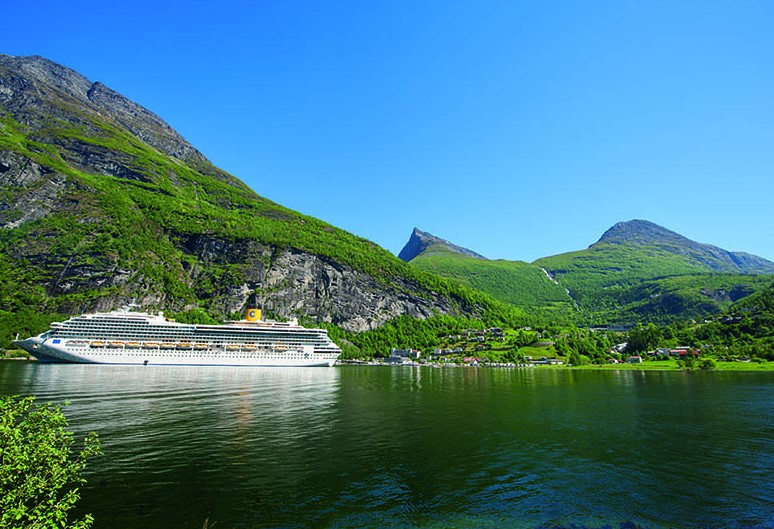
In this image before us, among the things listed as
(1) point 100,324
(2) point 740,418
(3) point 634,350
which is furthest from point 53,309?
(3) point 634,350

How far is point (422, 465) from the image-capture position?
27.3m

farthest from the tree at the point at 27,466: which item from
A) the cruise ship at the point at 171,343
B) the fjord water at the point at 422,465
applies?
the cruise ship at the point at 171,343

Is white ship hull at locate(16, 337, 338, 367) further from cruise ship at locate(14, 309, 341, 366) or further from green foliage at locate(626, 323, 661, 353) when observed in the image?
green foliage at locate(626, 323, 661, 353)

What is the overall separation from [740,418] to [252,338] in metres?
142

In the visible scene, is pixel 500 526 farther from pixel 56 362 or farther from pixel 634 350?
pixel 634 350

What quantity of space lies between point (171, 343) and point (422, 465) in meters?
139

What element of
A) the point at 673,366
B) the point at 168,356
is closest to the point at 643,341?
→ the point at 673,366

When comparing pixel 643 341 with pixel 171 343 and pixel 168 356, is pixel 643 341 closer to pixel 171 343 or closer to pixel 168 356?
pixel 168 356

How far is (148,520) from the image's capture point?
18188mm

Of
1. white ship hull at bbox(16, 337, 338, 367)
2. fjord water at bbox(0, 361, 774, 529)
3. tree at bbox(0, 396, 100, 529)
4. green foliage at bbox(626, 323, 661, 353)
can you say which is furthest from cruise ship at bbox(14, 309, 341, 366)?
tree at bbox(0, 396, 100, 529)

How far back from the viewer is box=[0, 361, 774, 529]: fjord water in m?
19.5

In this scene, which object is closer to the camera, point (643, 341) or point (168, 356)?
point (168, 356)

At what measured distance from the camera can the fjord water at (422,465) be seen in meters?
19.5

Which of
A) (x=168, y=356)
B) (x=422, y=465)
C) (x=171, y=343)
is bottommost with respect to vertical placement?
(x=422, y=465)
